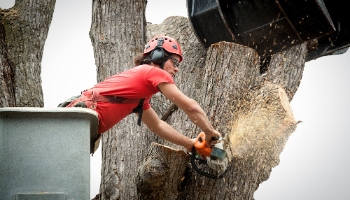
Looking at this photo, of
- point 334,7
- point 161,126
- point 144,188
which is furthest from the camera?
point 334,7

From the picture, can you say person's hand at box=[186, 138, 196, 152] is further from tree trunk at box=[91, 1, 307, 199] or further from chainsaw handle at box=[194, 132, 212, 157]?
tree trunk at box=[91, 1, 307, 199]

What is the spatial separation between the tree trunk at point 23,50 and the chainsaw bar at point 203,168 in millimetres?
1761

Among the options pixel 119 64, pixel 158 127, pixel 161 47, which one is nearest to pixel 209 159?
pixel 158 127

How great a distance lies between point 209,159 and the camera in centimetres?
397

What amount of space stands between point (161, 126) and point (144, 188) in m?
0.75

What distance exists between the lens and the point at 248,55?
14.9 ft

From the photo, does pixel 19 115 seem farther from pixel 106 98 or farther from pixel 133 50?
pixel 133 50

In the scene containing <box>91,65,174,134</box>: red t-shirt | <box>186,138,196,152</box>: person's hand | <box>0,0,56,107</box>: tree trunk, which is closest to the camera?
<box>91,65,174,134</box>: red t-shirt

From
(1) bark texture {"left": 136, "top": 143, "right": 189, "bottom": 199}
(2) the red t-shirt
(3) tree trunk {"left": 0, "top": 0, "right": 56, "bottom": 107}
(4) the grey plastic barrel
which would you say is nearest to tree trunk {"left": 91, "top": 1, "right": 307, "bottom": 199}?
(1) bark texture {"left": 136, "top": 143, "right": 189, "bottom": 199}

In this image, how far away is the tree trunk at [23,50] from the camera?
15.7 feet

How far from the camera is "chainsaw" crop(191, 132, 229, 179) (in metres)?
3.91

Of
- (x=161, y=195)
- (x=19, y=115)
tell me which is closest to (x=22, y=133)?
(x=19, y=115)

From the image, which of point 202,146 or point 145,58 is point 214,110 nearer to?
point 202,146

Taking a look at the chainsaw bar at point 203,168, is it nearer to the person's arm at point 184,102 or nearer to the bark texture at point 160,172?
the bark texture at point 160,172
